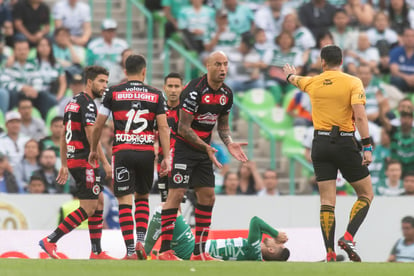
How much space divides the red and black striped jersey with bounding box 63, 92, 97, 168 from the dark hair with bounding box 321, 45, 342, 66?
3032mm

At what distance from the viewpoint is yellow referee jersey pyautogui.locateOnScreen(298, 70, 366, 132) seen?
41.4 ft

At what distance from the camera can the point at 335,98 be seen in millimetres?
12688

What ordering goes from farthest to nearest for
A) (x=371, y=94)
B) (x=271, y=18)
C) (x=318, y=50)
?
(x=271, y=18), (x=318, y=50), (x=371, y=94)

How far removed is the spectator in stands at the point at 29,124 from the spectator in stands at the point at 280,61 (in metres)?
4.59

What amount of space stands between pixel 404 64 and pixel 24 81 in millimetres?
7574

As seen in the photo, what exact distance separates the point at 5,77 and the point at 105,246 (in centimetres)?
602

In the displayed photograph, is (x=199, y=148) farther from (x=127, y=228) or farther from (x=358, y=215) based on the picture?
(x=358, y=215)

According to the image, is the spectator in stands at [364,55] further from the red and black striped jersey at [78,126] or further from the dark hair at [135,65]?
the dark hair at [135,65]

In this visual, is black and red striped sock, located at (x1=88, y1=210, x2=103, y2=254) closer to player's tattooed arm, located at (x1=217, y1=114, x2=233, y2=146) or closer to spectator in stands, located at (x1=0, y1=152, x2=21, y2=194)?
player's tattooed arm, located at (x1=217, y1=114, x2=233, y2=146)

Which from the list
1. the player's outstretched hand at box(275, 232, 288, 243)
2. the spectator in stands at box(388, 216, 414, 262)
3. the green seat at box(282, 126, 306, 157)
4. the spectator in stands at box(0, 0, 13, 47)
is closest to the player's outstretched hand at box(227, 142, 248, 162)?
the player's outstretched hand at box(275, 232, 288, 243)

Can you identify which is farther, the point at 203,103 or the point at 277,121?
the point at 277,121

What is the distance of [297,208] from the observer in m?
17.3

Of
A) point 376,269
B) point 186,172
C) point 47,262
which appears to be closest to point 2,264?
point 47,262

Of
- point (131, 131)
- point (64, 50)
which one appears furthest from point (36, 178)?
point (131, 131)
